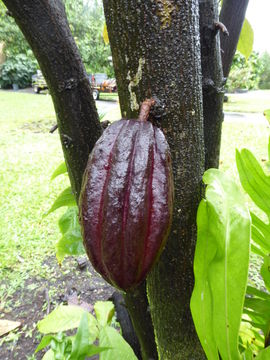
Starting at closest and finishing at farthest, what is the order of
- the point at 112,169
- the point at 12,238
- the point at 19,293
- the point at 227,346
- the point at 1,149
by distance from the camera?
the point at 112,169 < the point at 227,346 < the point at 19,293 < the point at 12,238 < the point at 1,149

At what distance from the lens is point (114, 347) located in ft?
3.19

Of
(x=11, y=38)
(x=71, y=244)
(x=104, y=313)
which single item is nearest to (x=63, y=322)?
(x=104, y=313)

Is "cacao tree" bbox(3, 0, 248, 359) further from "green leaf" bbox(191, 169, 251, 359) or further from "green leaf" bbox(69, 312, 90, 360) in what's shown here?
"green leaf" bbox(69, 312, 90, 360)

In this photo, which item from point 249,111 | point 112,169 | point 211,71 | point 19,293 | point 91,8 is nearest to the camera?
point 112,169

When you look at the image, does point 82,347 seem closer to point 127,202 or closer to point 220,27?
point 127,202

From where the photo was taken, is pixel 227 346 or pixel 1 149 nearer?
pixel 227 346

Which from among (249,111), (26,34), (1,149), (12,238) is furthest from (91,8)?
(26,34)

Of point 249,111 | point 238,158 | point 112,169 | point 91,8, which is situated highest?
point 91,8

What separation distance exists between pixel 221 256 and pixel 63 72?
554mm

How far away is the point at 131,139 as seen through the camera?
479 millimetres

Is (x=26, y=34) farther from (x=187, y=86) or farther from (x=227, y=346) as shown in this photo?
(x=227, y=346)

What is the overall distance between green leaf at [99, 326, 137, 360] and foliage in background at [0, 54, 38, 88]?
1623 centimetres

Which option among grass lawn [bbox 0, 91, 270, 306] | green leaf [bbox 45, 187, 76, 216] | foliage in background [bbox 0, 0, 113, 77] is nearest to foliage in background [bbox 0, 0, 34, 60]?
foliage in background [bbox 0, 0, 113, 77]

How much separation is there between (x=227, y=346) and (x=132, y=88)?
0.55m
